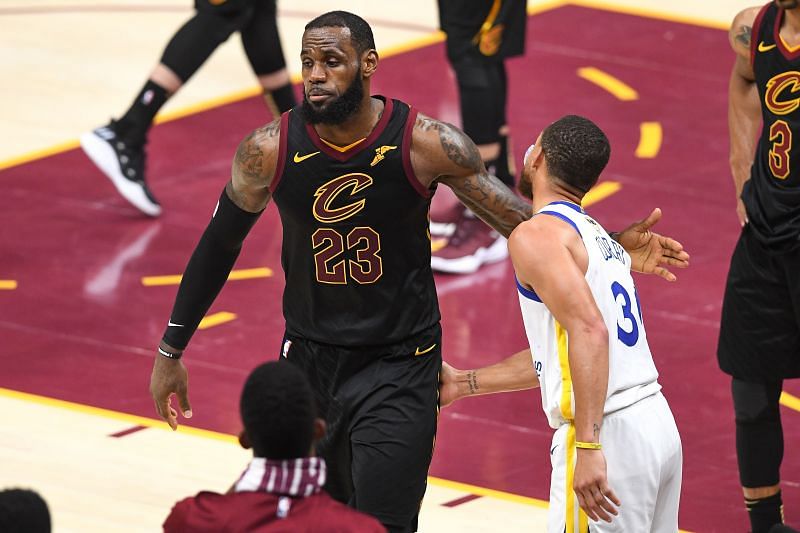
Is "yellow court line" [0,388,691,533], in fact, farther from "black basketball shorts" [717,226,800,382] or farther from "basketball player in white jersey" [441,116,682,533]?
"basketball player in white jersey" [441,116,682,533]

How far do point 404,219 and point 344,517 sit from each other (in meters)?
1.63

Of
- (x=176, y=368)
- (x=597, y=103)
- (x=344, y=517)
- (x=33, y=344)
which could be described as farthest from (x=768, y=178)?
(x=597, y=103)

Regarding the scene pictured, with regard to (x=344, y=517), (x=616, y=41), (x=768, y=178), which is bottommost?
(x=616, y=41)

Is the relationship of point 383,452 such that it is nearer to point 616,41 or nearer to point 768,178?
point 768,178

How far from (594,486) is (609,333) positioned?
16.9 inches

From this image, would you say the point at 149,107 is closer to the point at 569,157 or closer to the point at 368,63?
the point at 368,63

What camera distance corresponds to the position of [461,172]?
5.08 m

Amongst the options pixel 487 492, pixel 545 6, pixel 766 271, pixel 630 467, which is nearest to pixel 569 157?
pixel 630 467

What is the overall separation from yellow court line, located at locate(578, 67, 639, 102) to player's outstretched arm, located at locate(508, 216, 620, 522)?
675 cm

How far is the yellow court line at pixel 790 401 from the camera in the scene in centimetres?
712

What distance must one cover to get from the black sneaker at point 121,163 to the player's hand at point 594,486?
4959mm

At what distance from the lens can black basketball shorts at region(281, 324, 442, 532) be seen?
4.99m

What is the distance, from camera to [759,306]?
5828mm

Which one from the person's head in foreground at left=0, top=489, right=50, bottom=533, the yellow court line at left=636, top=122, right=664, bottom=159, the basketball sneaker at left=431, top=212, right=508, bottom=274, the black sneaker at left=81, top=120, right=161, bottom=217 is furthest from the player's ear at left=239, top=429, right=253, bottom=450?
the yellow court line at left=636, top=122, right=664, bottom=159
